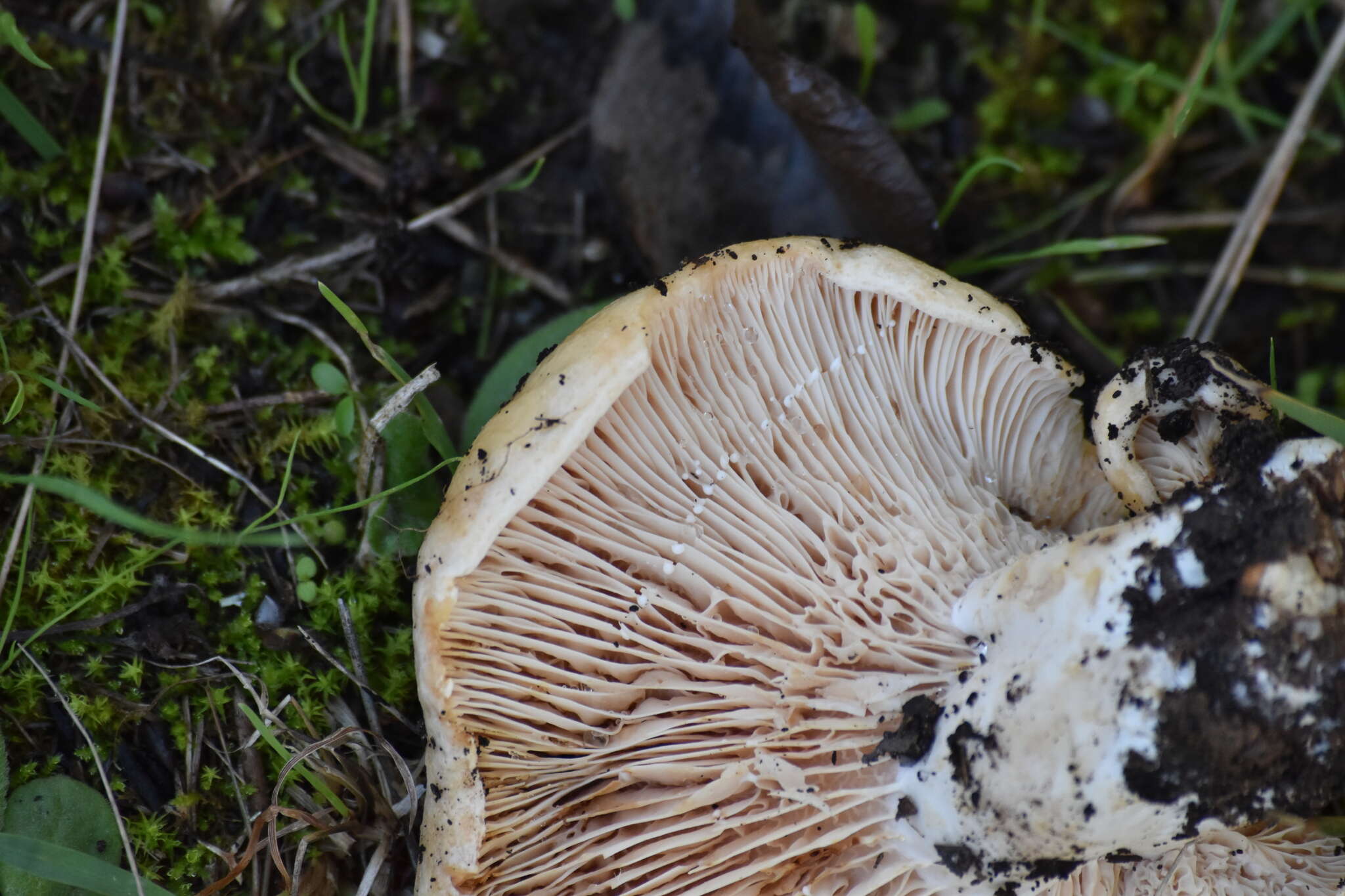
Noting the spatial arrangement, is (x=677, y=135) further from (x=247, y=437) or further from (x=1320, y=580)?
(x=1320, y=580)

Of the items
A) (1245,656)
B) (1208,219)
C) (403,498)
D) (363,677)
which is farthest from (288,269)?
(1208,219)

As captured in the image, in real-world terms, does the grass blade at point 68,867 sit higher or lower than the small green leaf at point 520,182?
lower

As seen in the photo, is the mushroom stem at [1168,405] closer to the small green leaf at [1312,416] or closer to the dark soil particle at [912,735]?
the small green leaf at [1312,416]

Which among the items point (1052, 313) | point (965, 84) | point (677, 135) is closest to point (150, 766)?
point (677, 135)

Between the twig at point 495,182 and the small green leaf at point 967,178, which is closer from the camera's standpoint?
the small green leaf at point 967,178

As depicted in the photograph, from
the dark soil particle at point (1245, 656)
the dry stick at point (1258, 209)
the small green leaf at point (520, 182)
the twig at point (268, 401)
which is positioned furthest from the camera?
the dry stick at point (1258, 209)

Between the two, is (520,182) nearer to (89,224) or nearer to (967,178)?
(89,224)

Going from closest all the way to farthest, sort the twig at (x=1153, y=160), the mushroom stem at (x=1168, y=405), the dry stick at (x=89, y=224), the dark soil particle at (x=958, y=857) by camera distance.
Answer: the dark soil particle at (x=958, y=857) < the mushroom stem at (x=1168, y=405) < the dry stick at (x=89, y=224) < the twig at (x=1153, y=160)

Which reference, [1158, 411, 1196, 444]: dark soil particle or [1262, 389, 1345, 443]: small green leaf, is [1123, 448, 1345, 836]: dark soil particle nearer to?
[1262, 389, 1345, 443]: small green leaf

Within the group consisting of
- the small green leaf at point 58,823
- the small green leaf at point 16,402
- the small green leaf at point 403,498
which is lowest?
the small green leaf at point 58,823

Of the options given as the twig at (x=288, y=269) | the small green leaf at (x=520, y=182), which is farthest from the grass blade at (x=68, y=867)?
the small green leaf at (x=520, y=182)
